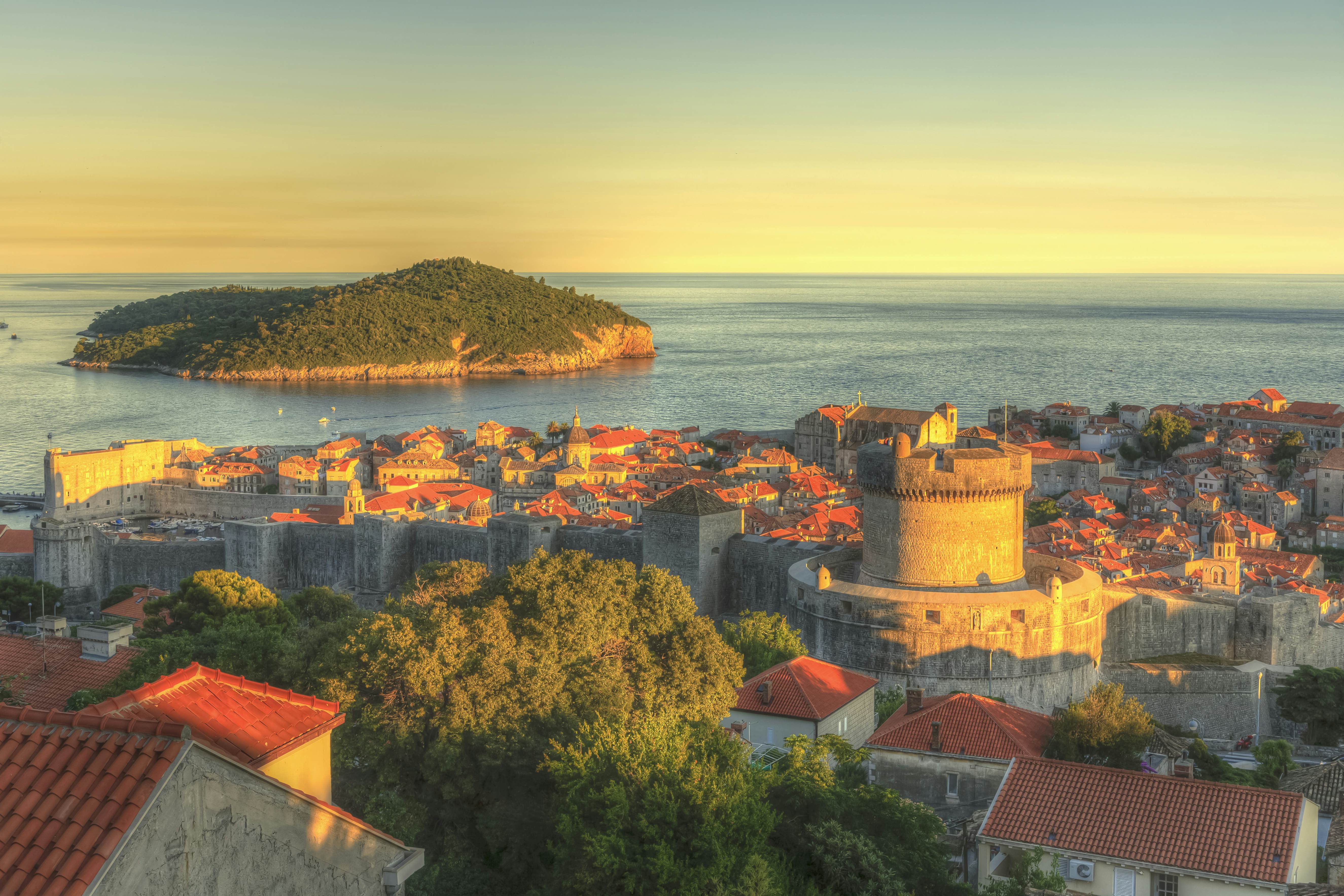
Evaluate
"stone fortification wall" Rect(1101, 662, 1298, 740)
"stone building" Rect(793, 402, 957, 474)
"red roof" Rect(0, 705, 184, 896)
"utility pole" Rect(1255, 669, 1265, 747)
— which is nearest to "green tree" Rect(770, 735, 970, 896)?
"red roof" Rect(0, 705, 184, 896)

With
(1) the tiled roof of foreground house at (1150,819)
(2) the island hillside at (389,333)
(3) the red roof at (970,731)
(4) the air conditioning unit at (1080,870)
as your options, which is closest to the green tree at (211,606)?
(3) the red roof at (970,731)

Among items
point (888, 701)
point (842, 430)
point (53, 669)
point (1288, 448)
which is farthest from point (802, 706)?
point (1288, 448)

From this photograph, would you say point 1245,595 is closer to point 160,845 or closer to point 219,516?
point 160,845

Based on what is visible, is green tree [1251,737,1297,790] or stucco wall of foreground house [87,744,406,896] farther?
green tree [1251,737,1297,790]

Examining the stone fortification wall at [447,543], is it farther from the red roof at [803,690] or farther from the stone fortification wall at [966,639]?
the red roof at [803,690]

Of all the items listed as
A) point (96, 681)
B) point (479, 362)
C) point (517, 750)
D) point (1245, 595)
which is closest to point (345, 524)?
point (96, 681)

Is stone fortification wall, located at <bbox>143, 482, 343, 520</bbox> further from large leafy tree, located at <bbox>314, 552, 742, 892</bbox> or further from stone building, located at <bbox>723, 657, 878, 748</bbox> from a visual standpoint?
large leafy tree, located at <bbox>314, 552, 742, 892</bbox>
